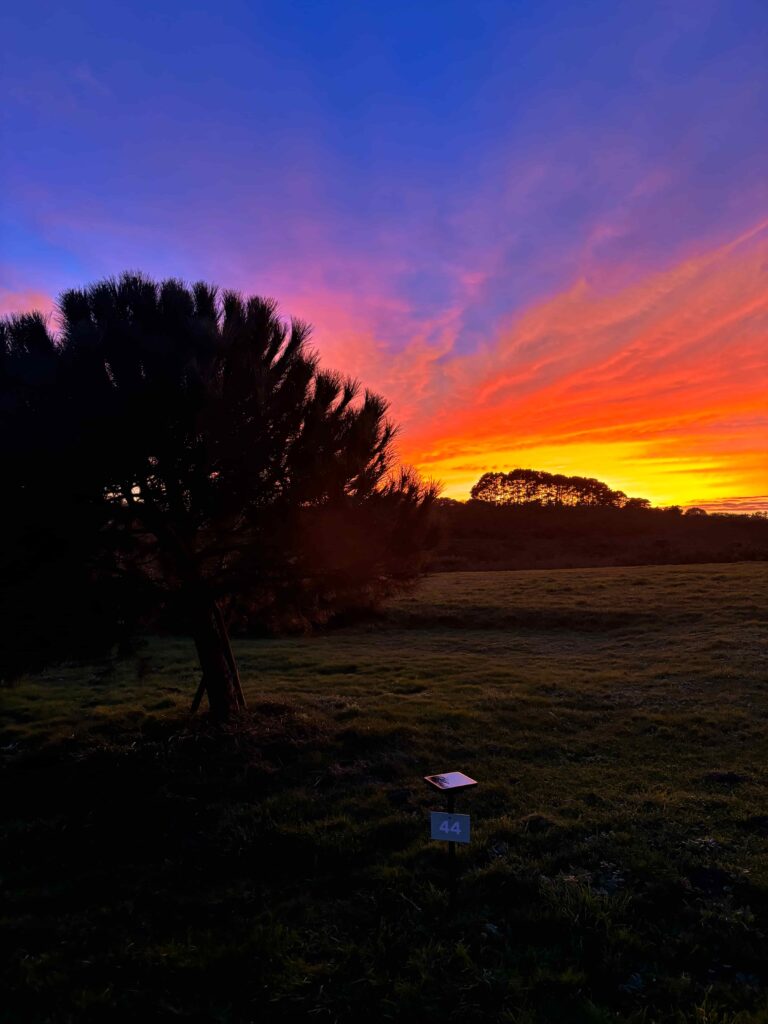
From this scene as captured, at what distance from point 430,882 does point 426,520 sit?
550 cm

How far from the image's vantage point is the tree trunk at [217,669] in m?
10.2

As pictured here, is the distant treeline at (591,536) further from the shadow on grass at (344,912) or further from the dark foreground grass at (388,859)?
the shadow on grass at (344,912)

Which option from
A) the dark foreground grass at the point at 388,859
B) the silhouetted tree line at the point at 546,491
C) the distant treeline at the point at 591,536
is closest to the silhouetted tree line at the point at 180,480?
the dark foreground grass at the point at 388,859

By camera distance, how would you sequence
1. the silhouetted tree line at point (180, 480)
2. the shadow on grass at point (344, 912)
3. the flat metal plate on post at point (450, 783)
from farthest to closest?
the silhouetted tree line at point (180, 480)
the flat metal plate on post at point (450, 783)
the shadow on grass at point (344, 912)

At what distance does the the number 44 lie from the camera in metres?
4.70

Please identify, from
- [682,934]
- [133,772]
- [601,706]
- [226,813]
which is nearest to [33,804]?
[133,772]

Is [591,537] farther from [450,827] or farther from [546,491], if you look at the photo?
[450,827]

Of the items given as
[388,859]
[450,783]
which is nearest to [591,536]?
[388,859]

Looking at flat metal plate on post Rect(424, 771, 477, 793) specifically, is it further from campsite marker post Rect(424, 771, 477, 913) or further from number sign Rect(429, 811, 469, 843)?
number sign Rect(429, 811, 469, 843)

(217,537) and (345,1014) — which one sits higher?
(217,537)

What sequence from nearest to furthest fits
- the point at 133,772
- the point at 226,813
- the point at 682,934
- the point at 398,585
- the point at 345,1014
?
the point at 345,1014, the point at 682,934, the point at 226,813, the point at 133,772, the point at 398,585

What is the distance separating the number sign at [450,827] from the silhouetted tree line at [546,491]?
69.9m

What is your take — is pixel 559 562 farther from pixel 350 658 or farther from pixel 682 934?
pixel 682 934

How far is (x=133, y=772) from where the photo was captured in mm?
8266
